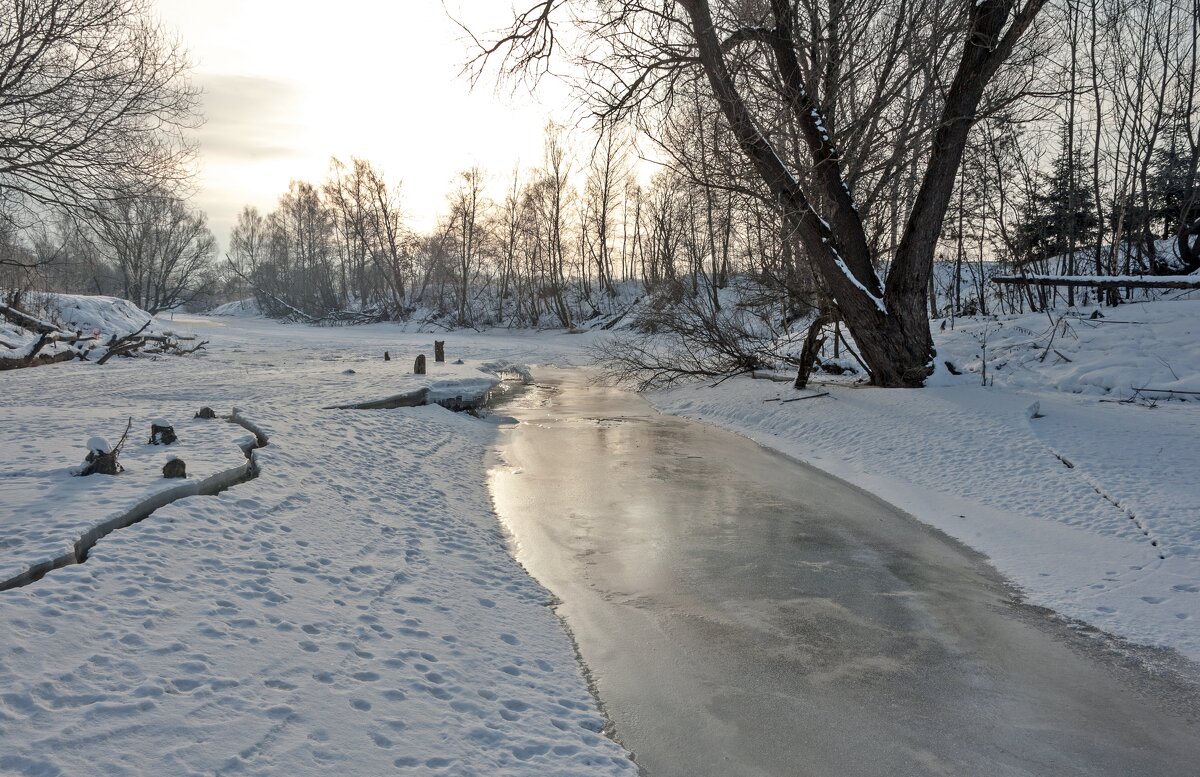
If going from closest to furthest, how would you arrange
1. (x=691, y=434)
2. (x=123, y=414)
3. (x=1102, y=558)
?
(x=1102, y=558)
(x=123, y=414)
(x=691, y=434)

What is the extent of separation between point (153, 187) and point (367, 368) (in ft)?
18.4

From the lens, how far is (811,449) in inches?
388

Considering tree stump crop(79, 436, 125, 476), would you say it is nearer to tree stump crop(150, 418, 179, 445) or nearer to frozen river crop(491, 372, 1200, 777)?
tree stump crop(150, 418, 179, 445)

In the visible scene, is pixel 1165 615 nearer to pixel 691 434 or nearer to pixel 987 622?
pixel 987 622

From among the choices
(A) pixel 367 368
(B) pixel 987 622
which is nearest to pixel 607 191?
(A) pixel 367 368

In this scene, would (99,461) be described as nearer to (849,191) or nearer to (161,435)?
(161,435)

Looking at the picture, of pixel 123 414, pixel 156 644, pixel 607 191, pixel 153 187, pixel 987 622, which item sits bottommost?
pixel 987 622

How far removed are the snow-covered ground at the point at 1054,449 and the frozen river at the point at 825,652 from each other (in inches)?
19.4

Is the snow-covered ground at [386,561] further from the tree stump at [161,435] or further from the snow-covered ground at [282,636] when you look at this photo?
the tree stump at [161,435]

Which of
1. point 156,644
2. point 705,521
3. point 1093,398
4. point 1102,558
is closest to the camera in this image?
point 156,644

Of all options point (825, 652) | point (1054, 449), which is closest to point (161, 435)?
point (825, 652)

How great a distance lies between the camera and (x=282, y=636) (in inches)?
141

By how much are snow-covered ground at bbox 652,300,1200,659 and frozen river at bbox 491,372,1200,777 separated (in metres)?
0.49

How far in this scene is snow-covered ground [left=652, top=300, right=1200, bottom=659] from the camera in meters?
5.11
